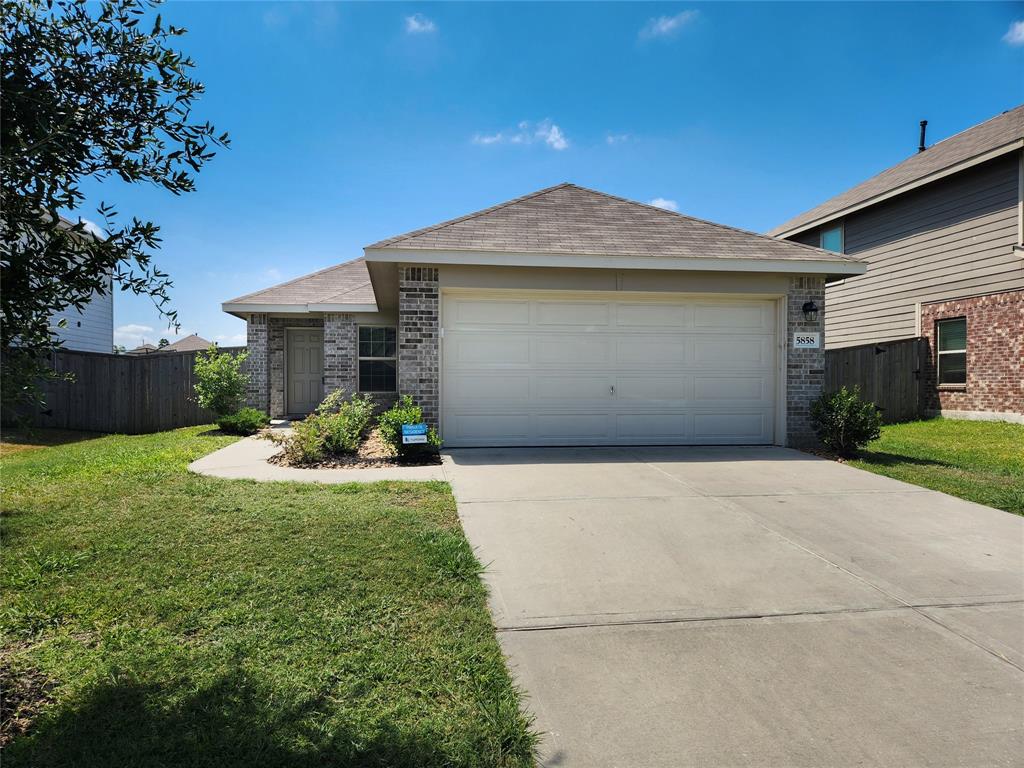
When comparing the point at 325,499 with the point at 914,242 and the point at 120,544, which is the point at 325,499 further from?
the point at 914,242

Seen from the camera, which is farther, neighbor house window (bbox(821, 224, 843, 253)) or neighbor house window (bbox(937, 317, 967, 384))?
neighbor house window (bbox(821, 224, 843, 253))

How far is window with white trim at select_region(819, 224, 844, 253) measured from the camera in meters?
15.6

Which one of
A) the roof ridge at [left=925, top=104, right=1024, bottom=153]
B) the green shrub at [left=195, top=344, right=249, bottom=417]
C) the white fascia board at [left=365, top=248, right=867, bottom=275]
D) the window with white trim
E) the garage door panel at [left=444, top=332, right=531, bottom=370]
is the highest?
the roof ridge at [left=925, top=104, right=1024, bottom=153]

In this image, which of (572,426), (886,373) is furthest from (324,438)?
(886,373)

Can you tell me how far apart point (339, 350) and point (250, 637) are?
10.8 metres

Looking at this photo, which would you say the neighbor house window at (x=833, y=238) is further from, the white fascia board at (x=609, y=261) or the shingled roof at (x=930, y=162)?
the white fascia board at (x=609, y=261)

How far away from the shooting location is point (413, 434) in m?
7.11

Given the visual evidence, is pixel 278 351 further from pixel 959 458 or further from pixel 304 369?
pixel 959 458

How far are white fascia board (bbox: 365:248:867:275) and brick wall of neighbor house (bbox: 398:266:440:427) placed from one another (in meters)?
0.38

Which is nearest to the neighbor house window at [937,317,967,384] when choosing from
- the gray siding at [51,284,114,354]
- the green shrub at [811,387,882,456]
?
the green shrub at [811,387,882,456]

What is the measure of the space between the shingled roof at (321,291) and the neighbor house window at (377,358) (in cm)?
87

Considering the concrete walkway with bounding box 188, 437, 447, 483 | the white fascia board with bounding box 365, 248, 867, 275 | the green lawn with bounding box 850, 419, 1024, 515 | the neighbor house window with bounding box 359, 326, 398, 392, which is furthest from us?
the neighbor house window with bounding box 359, 326, 398, 392

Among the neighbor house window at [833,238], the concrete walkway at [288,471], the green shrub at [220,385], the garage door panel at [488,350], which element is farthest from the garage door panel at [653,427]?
the neighbor house window at [833,238]

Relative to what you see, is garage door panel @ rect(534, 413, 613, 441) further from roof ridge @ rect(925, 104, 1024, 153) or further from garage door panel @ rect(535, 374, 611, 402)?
roof ridge @ rect(925, 104, 1024, 153)
